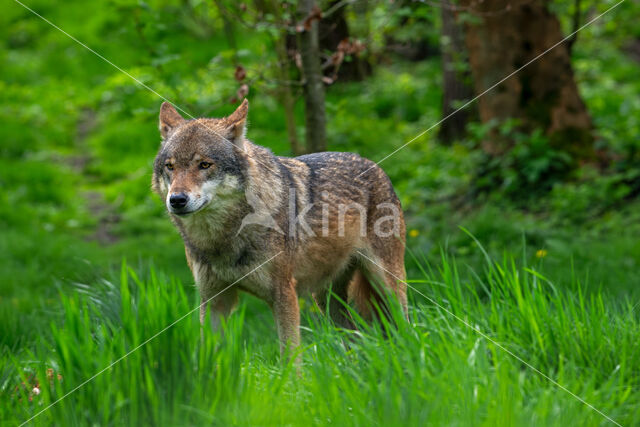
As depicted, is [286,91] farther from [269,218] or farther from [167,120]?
[269,218]

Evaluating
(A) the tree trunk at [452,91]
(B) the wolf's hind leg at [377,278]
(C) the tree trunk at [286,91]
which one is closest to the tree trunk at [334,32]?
(C) the tree trunk at [286,91]

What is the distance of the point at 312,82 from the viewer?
18.2 ft

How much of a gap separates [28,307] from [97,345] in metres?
2.90

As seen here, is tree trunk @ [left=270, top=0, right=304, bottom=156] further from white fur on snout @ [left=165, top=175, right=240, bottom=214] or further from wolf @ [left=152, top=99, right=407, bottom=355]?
white fur on snout @ [left=165, top=175, right=240, bottom=214]

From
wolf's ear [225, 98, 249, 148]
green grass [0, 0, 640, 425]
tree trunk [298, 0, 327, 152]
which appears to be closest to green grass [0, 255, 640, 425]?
green grass [0, 0, 640, 425]

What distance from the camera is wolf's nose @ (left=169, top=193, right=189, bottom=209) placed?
11.9 feet

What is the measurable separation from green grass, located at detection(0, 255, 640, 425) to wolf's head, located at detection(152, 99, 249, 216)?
0.82m

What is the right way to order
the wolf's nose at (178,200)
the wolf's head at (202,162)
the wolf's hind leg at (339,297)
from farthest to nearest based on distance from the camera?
the wolf's hind leg at (339,297) → the wolf's head at (202,162) → the wolf's nose at (178,200)

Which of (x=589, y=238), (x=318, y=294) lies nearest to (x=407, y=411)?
(x=318, y=294)

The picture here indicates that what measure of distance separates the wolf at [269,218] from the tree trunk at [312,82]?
2.95 feet

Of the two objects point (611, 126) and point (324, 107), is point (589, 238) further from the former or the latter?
point (324, 107)

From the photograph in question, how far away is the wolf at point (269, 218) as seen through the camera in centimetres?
396

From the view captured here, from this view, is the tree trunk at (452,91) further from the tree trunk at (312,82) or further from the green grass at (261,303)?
the tree trunk at (312,82)

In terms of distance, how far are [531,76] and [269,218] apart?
530cm
